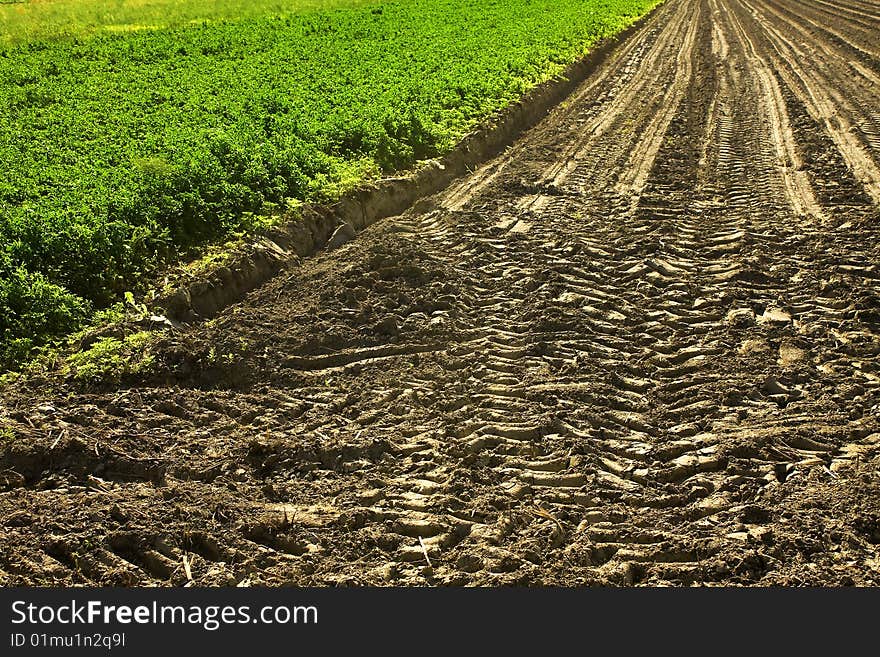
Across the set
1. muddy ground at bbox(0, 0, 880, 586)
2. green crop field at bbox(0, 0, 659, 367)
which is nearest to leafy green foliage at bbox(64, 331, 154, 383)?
muddy ground at bbox(0, 0, 880, 586)

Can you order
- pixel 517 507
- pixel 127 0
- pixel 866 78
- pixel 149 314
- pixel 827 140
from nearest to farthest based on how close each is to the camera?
pixel 517 507
pixel 149 314
pixel 827 140
pixel 866 78
pixel 127 0

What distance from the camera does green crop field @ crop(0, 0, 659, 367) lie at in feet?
28.2

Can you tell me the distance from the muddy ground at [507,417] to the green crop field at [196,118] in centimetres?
130

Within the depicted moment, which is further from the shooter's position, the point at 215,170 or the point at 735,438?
the point at 215,170

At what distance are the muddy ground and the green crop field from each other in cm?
130

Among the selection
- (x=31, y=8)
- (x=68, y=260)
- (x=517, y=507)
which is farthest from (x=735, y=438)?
(x=31, y=8)

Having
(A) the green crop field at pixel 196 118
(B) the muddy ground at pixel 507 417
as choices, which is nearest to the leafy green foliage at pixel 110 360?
(B) the muddy ground at pixel 507 417

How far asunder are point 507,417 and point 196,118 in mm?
9899

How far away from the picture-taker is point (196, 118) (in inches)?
541

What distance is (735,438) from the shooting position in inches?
232

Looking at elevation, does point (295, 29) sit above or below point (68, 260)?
above

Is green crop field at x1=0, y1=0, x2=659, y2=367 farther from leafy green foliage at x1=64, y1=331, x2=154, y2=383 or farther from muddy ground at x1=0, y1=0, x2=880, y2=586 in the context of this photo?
muddy ground at x1=0, y1=0, x2=880, y2=586

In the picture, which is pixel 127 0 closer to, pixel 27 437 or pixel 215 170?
pixel 215 170

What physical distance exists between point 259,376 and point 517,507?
290 centimetres
